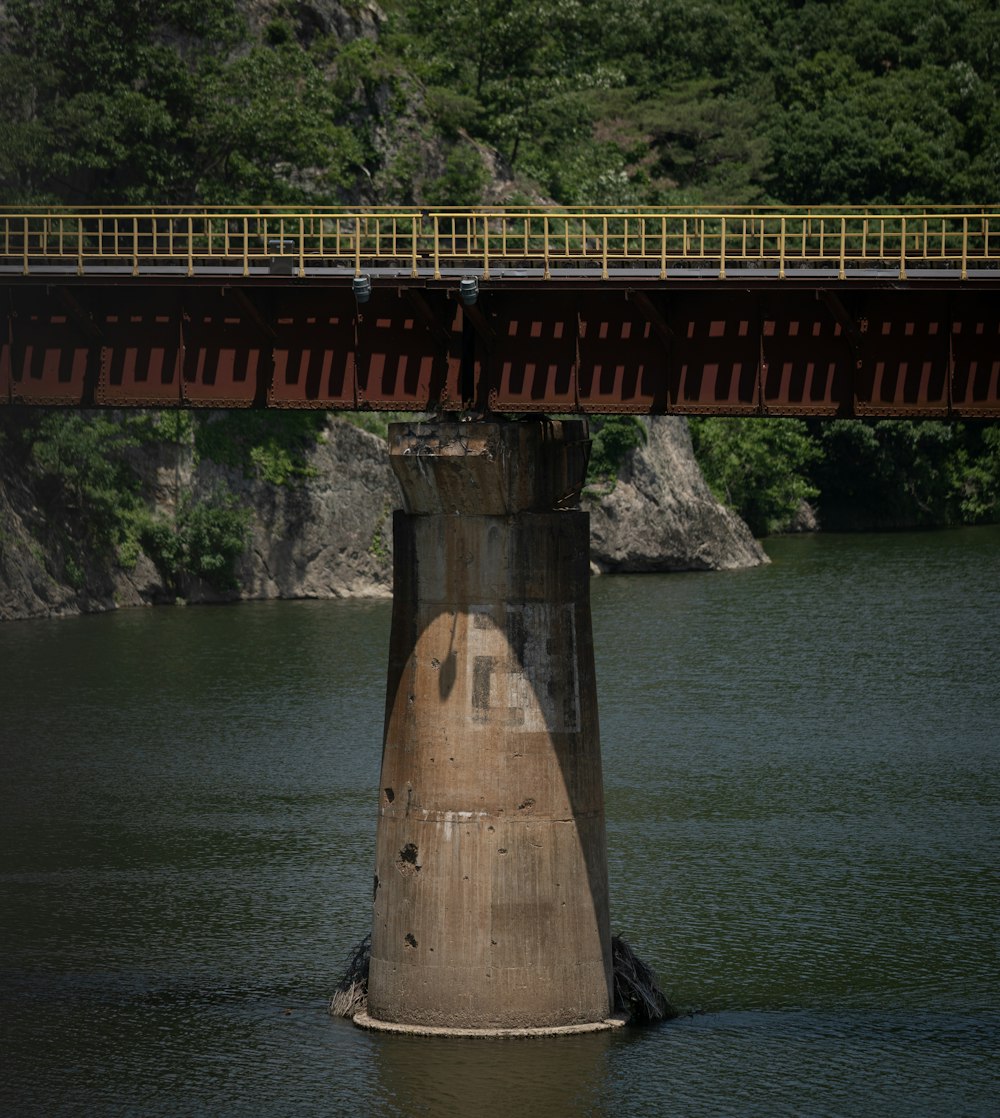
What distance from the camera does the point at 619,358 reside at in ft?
141

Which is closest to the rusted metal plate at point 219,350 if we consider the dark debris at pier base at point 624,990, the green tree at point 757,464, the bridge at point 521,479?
the bridge at point 521,479

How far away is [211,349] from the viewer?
44688mm

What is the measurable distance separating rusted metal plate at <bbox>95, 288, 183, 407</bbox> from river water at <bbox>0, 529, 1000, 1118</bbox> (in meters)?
12.0

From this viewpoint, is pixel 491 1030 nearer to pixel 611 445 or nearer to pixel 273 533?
pixel 273 533

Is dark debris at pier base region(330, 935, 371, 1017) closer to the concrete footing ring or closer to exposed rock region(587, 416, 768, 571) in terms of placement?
the concrete footing ring

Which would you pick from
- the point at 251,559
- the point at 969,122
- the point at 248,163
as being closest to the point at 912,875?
the point at 251,559

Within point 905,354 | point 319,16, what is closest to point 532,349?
point 905,354

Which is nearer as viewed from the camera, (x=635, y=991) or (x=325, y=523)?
(x=635, y=991)

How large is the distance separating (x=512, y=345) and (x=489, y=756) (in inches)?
319

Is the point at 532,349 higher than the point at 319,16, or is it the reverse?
the point at 319,16

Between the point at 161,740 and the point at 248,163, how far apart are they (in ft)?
125

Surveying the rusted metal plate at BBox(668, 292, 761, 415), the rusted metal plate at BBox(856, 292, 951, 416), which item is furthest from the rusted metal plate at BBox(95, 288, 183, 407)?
the rusted metal plate at BBox(856, 292, 951, 416)

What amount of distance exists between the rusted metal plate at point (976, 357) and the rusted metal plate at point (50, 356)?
56.7ft

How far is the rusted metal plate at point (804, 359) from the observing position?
42.1 metres
